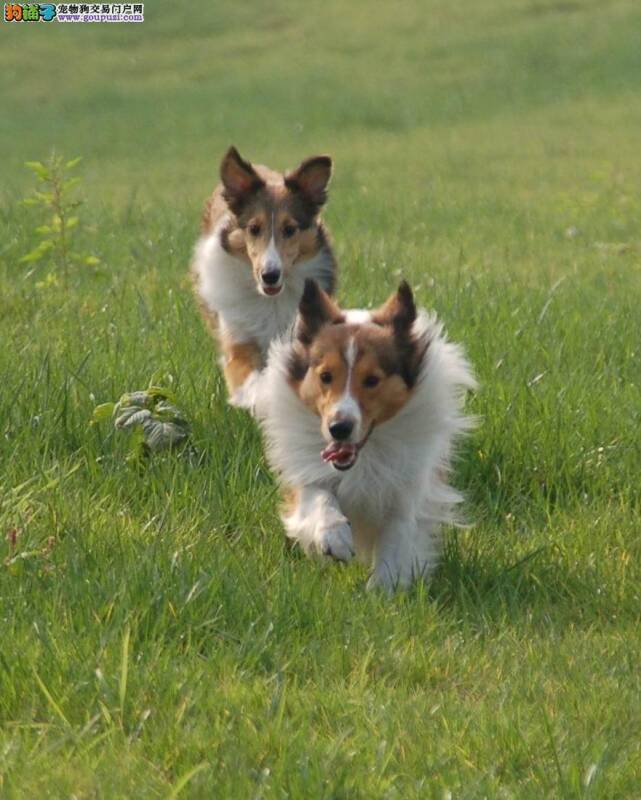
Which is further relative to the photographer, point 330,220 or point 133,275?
point 330,220

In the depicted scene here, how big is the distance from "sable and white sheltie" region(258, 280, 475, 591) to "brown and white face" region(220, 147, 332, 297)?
198 cm

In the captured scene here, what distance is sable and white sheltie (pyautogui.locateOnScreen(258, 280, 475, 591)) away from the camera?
225 inches

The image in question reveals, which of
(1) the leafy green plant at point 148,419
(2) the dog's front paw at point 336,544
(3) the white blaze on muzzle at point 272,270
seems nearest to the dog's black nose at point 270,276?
(3) the white blaze on muzzle at point 272,270

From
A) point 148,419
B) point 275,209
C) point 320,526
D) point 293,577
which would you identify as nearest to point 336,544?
point 320,526

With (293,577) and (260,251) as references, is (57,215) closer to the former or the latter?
(260,251)

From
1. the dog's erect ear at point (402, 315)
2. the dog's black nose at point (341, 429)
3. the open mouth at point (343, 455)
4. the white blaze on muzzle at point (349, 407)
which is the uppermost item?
the dog's erect ear at point (402, 315)

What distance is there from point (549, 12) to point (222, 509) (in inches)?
1260

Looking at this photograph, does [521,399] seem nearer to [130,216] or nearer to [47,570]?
[47,570]

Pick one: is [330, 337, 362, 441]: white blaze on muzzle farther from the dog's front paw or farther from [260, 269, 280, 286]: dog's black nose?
[260, 269, 280, 286]: dog's black nose

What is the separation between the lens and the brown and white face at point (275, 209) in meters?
8.09

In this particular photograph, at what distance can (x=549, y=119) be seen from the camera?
28969 millimetres

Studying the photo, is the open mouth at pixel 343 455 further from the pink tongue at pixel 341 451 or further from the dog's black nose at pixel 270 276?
the dog's black nose at pixel 270 276

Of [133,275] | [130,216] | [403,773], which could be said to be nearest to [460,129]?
[130,216]

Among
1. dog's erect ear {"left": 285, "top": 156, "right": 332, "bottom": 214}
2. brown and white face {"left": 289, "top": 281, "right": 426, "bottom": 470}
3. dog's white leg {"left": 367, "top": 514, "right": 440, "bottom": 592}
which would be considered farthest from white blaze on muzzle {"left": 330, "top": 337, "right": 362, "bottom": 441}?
dog's erect ear {"left": 285, "top": 156, "right": 332, "bottom": 214}
